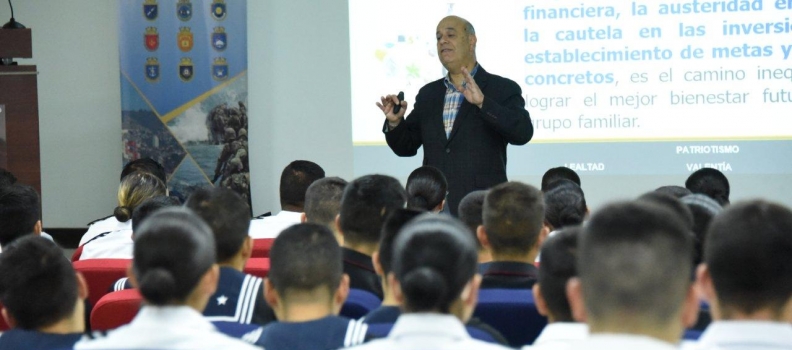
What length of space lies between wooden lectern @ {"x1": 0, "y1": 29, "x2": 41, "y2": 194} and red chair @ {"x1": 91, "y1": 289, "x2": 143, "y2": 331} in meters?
3.60

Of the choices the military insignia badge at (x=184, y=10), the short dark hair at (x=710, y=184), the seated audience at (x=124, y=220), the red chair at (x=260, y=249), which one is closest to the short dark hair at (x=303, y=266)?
the red chair at (x=260, y=249)

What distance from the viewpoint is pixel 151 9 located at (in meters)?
7.66

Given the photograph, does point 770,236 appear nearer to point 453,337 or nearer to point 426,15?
point 453,337

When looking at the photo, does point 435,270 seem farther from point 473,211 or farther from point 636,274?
point 473,211

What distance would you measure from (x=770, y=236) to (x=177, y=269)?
1101mm

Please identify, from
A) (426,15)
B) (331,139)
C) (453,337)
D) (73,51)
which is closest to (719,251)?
(453,337)

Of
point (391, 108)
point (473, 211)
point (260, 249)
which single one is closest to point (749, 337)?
point (473, 211)

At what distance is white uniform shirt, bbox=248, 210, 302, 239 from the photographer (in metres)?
4.29

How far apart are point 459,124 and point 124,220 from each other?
5.63ft

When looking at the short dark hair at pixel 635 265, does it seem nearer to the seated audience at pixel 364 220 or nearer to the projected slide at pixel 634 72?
the seated audience at pixel 364 220

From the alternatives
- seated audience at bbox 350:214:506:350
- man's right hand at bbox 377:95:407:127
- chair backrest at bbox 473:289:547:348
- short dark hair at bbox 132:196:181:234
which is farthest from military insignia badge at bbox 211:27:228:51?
seated audience at bbox 350:214:506:350

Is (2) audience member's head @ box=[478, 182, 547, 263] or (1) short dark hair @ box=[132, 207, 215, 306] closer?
(1) short dark hair @ box=[132, 207, 215, 306]

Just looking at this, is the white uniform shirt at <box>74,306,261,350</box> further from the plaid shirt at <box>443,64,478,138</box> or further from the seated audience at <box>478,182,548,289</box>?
the plaid shirt at <box>443,64,478,138</box>

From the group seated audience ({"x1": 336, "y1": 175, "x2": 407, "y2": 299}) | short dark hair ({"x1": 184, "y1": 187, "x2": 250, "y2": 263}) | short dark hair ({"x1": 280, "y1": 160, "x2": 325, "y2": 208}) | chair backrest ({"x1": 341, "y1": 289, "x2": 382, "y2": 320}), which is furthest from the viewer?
short dark hair ({"x1": 280, "y1": 160, "x2": 325, "y2": 208})
